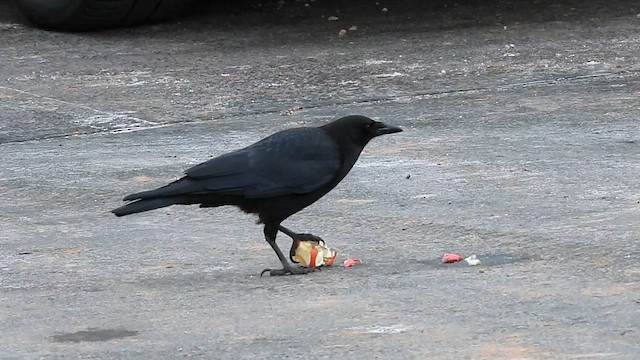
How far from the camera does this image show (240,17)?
12.7 meters

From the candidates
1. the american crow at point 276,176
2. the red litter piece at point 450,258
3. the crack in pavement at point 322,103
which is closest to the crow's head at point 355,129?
the american crow at point 276,176

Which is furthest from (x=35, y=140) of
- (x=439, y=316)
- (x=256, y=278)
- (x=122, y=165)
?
(x=439, y=316)

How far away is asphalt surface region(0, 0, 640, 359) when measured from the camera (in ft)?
16.8

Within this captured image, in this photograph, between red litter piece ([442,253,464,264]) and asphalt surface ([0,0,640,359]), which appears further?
red litter piece ([442,253,464,264])

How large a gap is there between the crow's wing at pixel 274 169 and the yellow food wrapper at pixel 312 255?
26 cm

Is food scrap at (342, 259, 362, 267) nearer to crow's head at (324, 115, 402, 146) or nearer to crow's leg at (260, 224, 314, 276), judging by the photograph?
crow's leg at (260, 224, 314, 276)

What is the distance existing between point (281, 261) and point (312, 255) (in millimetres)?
128

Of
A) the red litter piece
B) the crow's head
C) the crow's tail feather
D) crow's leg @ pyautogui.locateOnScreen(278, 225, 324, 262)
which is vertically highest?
the crow's head

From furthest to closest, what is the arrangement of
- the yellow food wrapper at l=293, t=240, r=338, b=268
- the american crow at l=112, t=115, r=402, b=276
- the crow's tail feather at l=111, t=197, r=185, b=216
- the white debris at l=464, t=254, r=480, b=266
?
1. the yellow food wrapper at l=293, t=240, r=338, b=268
2. the white debris at l=464, t=254, r=480, b=266
3. the american crow at l=112, t=115, r=402, b=276
4. the crow's tail feather at l=111, t=197, r=185, b=216

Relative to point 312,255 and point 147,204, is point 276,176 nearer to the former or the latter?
point 312,255

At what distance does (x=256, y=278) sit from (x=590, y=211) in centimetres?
173

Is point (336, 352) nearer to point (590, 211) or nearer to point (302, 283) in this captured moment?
point (302, 283)

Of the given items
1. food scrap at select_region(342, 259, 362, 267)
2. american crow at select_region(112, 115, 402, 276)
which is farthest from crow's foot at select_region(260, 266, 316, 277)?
food scrap at select_region(342, 259, 362, 267)

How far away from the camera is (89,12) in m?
12.0
